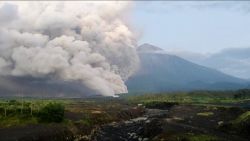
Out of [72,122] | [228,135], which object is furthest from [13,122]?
[228,135]

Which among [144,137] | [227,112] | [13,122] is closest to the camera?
[144,137]

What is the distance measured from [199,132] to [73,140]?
3185 centimetres

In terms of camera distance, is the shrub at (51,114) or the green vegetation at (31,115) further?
the shrub at (51,114)

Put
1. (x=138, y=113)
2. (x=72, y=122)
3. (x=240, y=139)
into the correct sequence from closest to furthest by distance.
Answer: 1. (x=240, y=139)
2. (x=72, y=122)
3. (x=138, y=113)

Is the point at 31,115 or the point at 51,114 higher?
the point at 51,114

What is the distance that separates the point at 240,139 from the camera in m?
90.8

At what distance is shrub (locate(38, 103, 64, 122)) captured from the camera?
398 feet

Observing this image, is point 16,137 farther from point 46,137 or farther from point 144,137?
point 144,137

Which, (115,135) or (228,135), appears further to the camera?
(115,135)

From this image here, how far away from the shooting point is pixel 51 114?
123 meters

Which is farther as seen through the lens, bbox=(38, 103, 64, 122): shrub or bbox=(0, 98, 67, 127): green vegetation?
bbox=(38, 103, 64, 122): shrub

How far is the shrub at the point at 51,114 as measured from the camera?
398 ft

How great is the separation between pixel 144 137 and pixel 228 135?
2201 centimetres

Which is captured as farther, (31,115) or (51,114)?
(31,115)
